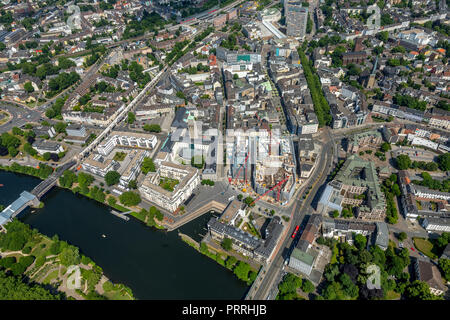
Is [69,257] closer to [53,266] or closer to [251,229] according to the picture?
[53,266]

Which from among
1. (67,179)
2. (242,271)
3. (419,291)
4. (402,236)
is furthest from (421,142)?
A: (67,179)

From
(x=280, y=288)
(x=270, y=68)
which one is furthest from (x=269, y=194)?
(x=270, y=68)

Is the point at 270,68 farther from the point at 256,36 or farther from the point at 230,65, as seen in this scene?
the point at 256,36

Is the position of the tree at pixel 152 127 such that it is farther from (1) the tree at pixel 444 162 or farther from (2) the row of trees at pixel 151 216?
(1) the tree at pixel 444 162

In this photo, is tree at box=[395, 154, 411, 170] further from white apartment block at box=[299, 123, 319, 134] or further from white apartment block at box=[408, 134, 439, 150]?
white apartment block at box=[299, 123, 319, 134]

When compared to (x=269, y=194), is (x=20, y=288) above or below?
above

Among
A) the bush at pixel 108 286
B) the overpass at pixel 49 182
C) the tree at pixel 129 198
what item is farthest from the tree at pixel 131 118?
the bush at pixel 108 286
